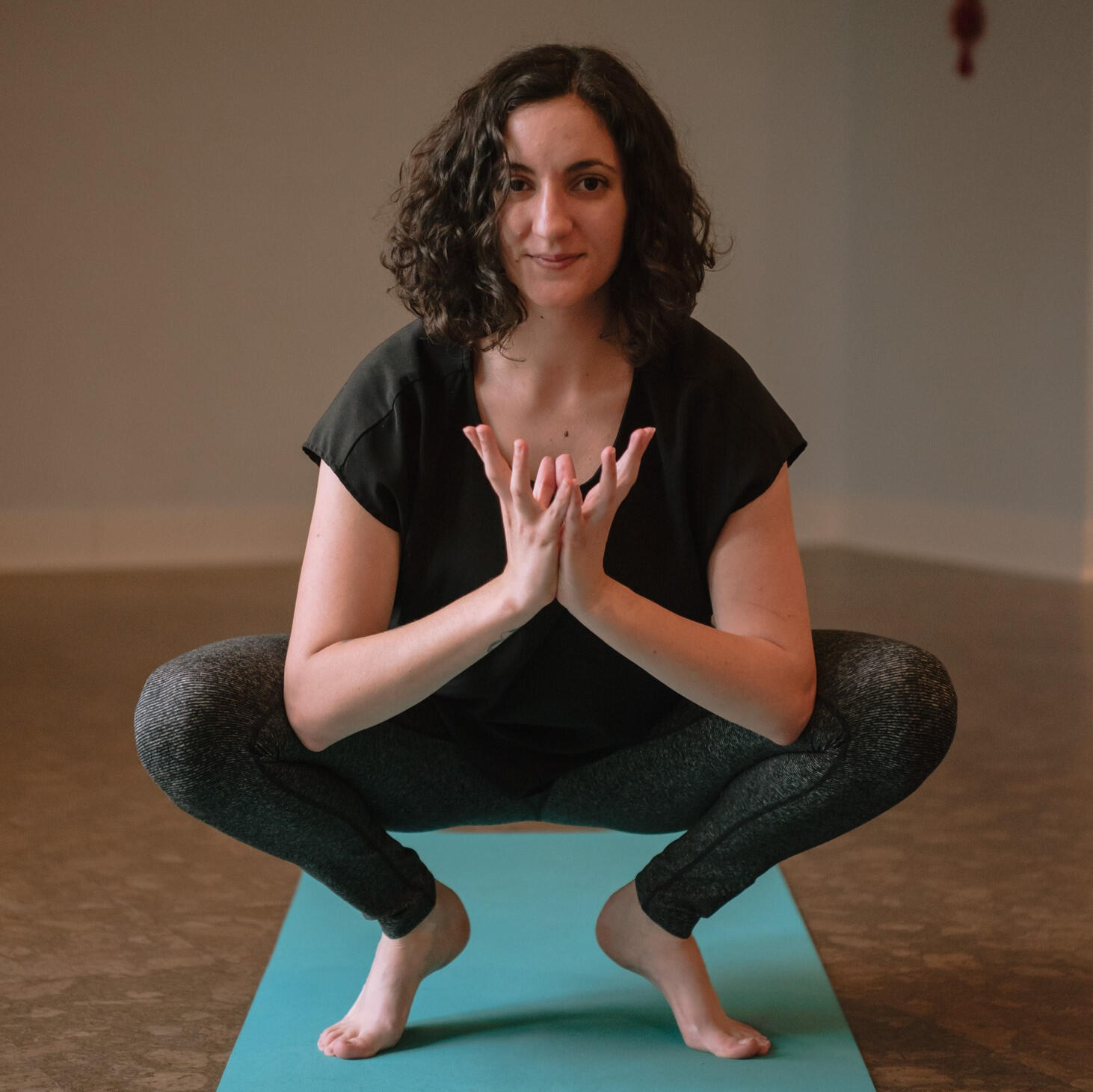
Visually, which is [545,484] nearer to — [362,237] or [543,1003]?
[543,1003]

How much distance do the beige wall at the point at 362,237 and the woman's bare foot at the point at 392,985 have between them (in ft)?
12.5

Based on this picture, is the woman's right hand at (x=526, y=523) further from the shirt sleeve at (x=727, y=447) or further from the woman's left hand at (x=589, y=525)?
the shirt sleeve at (x=727, y=447)

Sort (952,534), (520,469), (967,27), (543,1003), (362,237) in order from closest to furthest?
(520,469) → (543,1003) → (967,27) → (952,534) → (362,237)

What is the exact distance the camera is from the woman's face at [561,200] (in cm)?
134

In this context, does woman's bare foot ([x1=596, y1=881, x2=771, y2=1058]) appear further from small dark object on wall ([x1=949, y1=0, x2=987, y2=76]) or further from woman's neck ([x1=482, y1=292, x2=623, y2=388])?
small dark object on wall ([x1=949, y1=0, x2=987, y2=76])

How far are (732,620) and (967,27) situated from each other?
4285mm

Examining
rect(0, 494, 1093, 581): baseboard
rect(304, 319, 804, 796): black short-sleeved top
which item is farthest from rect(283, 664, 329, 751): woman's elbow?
rect(0, 494, 1093, 581): baseboard

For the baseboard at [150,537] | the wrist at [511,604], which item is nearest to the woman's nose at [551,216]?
the wrist at [511,604]

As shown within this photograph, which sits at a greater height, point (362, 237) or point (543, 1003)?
point (362, 237)

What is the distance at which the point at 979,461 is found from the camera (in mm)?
5121

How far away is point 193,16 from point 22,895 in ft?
13.3

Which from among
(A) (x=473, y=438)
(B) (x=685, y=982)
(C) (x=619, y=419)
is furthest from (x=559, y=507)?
(B) (x=685, y=982)

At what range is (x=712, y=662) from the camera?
4.27ft

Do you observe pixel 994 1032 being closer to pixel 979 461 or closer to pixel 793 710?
pixel 793 710
